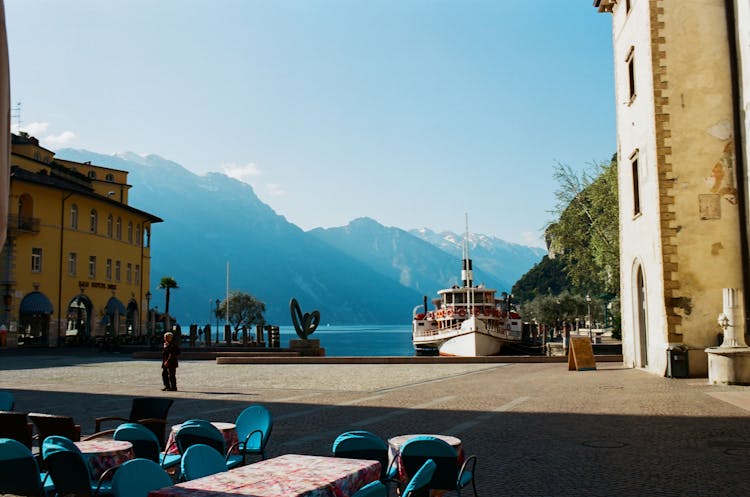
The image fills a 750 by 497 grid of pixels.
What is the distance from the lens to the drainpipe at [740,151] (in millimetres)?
21984

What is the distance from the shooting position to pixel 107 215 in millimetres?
62281

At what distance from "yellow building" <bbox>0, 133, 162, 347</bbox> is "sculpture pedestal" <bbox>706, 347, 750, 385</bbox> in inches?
1703

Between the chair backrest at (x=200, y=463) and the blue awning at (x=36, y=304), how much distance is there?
51517mm

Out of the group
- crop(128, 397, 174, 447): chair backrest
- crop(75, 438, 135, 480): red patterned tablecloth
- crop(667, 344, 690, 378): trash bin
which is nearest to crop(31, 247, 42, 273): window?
crop(667, 344, 690, 378): trash bin

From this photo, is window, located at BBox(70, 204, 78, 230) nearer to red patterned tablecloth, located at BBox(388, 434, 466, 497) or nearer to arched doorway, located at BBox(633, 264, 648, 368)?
arched doorway, located at BBox(633, 264, 648, 368)

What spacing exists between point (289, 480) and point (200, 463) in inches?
41.3

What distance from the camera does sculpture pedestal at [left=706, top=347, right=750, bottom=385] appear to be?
758 inches

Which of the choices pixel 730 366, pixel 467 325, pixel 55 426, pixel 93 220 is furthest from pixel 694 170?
pixel 93 220

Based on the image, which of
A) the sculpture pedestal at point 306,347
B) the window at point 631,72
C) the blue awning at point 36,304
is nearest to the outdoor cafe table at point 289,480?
the window at point 631,72

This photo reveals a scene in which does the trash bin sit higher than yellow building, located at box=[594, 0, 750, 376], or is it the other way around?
yellow building, located at box=[594, 0, 750, 376]

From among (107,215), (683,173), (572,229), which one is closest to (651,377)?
(683,173)

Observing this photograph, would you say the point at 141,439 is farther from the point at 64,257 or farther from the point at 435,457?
the point at 64,257

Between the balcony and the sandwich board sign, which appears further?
the balcony

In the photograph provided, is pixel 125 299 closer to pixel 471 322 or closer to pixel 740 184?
pixel 471 322
